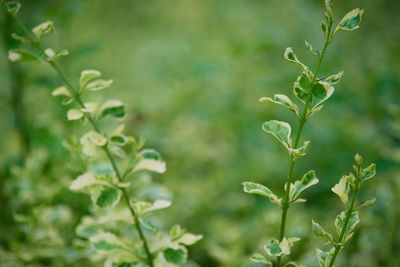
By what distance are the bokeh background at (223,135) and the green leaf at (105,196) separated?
0.18m

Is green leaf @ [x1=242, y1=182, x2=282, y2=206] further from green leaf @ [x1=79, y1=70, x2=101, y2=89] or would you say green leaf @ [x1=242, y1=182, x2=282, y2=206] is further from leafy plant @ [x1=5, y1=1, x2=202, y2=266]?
green leaf @ [x1=79, y1=70, x2=101, y2=89]

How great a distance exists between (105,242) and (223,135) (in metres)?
1.01

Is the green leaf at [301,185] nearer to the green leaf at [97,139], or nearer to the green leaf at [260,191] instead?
the green leaf at [260,191]

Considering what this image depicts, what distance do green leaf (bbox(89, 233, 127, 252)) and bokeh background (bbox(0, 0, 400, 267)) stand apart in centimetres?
19

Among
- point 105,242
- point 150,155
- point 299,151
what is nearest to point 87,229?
point 105,242

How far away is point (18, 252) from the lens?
84 centimetres

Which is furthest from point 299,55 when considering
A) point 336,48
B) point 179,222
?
point 179,222

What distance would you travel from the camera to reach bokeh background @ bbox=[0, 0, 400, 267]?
969 millimetres

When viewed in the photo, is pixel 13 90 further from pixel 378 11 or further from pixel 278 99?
pixel 378 11

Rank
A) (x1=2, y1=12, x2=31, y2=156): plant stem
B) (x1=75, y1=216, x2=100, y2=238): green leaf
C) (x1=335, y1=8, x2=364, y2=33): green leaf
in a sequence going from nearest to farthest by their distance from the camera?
(x1=335, y1=8, x2=364, y2=33): green leaf < (x1=75, y1=216, x2=100, y2=238): green leaf < (x1=2, y1=12, x2=31, y2=156): plant stem

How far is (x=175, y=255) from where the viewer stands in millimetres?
619

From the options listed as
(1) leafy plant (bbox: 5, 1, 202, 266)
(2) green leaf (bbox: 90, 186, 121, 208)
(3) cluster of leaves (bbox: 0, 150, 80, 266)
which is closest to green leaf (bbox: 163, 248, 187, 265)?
(1) leafy plant (bbox: 5, 1, 202, 266)

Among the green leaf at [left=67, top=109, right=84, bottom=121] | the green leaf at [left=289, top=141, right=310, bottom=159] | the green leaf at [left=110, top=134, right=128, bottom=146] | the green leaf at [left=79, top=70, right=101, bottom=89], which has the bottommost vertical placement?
the green leaf at [left=289, top=141, right=310, bottom=159]

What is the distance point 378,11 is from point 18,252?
5.31 feet
